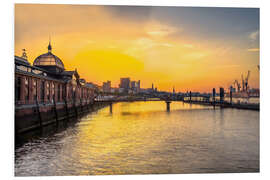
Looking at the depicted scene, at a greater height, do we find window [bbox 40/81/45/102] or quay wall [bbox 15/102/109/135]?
window [bbox 40/81/45/102]

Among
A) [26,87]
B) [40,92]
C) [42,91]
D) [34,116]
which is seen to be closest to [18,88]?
[26,87]

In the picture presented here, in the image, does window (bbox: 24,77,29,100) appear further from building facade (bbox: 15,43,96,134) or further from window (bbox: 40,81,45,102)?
window (bbox: 40,81,45,102)

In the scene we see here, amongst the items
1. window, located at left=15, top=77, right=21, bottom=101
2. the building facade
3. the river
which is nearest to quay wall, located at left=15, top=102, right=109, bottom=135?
the building facade

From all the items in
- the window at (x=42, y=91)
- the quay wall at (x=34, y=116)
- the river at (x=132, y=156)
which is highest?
the window at (x=42, y=91)

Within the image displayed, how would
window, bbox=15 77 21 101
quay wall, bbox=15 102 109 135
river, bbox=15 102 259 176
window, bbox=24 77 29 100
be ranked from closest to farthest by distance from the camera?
river, bbox=15 102 259 176, quay wall, bbox=15 102 109 135, window, bbox=15 77 21 101, window, bbox=24 77 29 100

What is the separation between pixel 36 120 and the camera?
18.3 metres

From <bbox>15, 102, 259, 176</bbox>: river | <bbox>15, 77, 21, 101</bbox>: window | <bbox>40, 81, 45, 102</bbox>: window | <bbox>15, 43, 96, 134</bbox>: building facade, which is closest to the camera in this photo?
<bbox>15, 102, 259, 176</bbox>: river

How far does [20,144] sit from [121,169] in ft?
24.6

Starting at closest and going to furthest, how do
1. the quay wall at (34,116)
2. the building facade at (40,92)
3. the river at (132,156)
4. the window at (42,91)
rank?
the river at (132,156) → the quay wall at (34,116) → the building facade at (40,92) → the window at (42,91)

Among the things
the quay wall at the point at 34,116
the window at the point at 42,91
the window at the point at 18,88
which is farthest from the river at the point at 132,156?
the window at the point at 42,91

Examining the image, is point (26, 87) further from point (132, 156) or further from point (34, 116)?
point (132, 156)

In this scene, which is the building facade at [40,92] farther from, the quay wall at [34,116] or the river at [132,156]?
the river at [132,156]

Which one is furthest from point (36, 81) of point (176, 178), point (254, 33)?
point (254, 33)

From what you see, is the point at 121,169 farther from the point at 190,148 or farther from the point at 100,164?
the point at 190,148
